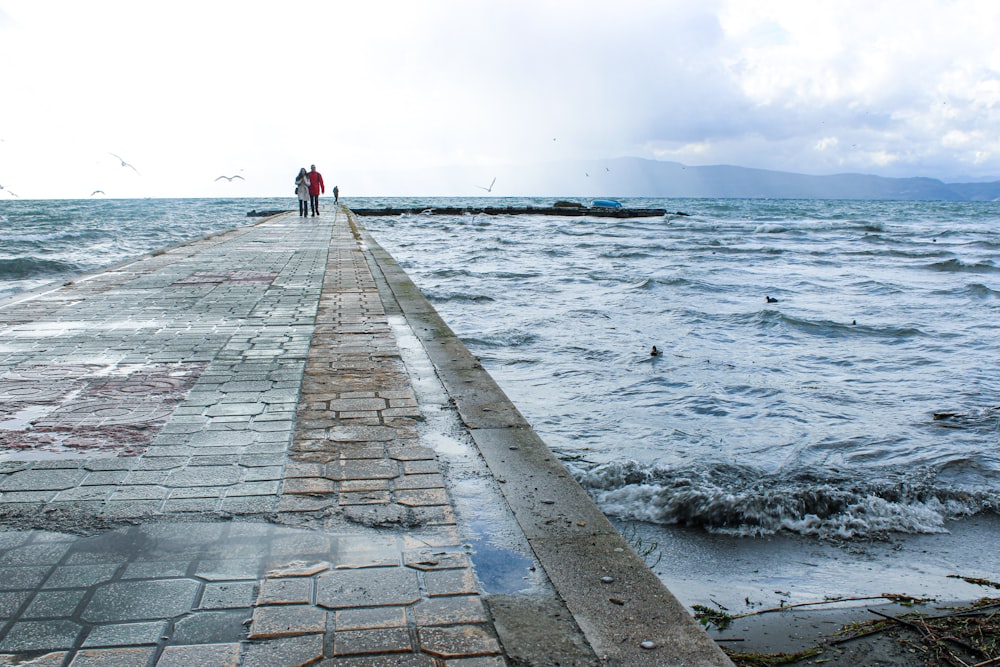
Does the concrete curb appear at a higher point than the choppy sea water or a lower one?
higher

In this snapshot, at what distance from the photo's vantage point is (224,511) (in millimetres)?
2701

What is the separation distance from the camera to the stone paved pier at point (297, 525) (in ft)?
6.45

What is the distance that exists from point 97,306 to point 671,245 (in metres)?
21.3

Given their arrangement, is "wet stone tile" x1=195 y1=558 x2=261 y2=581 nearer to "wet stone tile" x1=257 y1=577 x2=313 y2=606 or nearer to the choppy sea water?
"wet stone tile" x1=257 y1=577 x2=313 y2=606

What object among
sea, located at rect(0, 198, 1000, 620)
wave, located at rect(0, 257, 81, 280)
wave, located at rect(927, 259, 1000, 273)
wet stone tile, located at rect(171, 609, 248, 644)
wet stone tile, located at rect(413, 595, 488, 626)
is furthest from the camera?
wave, located at rect(927, 259, 1000, 273)

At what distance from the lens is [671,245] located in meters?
25.8

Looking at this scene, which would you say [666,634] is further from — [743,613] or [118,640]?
[118,640]

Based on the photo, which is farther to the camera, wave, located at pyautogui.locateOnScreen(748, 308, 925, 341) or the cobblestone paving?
wave, located at pyautogui.locateOnScreen(748, 308, 925, 341)

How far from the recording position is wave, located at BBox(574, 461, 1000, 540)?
3.71 meters

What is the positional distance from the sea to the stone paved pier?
869 millimetres

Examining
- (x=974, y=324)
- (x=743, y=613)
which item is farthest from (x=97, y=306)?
(x=974, y=324)

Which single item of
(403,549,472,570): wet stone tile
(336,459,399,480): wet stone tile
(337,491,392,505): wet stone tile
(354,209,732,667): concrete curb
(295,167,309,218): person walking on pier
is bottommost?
(354,209,732,667): concrete curb

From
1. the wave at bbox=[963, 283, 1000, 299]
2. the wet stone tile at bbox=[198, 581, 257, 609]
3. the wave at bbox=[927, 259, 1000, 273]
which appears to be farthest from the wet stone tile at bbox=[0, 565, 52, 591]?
the wave at bbox=[927, 259, 1000, 273]

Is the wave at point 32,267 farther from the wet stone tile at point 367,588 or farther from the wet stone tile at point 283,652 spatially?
the wet stone tile at point 283,652
